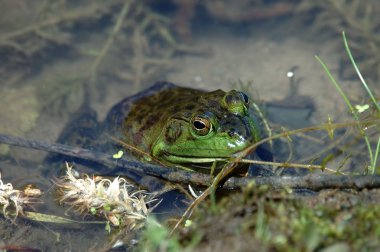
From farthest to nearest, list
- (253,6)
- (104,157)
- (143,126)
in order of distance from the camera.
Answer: (253,6)
(143,126)
(104,157)

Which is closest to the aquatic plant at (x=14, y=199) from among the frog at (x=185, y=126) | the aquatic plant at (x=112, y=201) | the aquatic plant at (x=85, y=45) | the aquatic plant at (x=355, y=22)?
the aquatic plant at (x=112, y=201)

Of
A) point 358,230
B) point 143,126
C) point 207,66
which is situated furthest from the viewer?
point 207,66

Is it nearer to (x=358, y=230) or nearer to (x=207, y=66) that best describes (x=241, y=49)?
(x=207, y=66)

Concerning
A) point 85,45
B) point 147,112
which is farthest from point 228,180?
point 85,45

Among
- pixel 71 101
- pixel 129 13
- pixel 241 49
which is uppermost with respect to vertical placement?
pixel 129 13

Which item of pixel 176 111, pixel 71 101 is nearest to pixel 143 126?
pixel 176 111

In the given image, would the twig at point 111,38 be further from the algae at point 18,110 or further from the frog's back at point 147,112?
the frog's back at point 147,112

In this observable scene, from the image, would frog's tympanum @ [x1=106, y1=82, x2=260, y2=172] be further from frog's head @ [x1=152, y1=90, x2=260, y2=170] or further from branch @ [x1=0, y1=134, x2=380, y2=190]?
branch @ [x1=0, y1=134, x2=380, y2=190]
